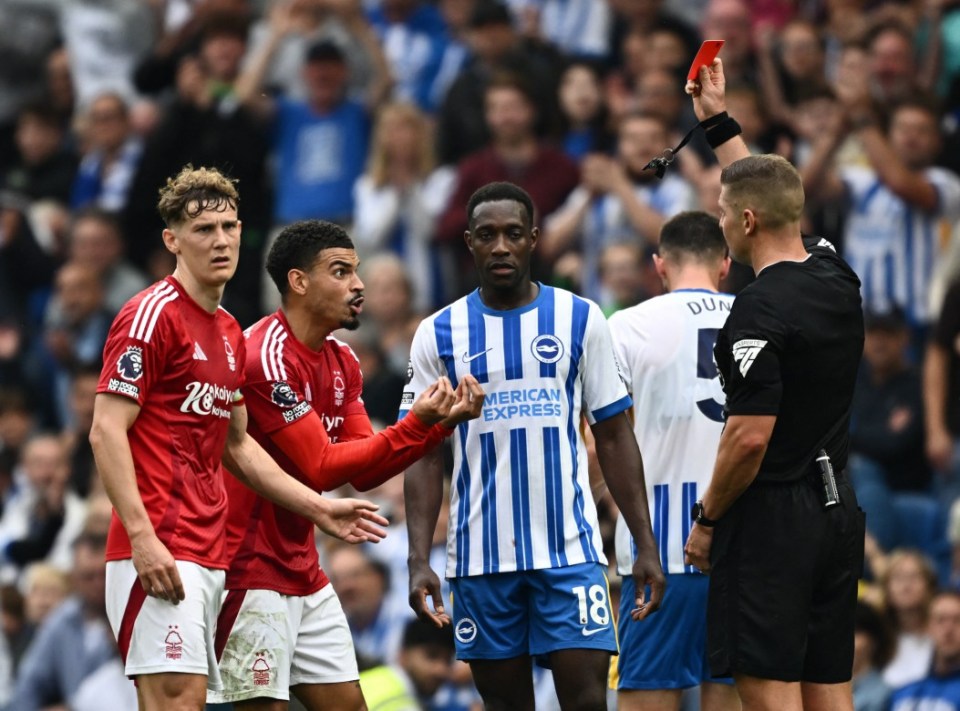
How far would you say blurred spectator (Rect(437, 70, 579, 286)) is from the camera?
47.0 ft

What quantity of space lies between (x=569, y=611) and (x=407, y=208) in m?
7.75

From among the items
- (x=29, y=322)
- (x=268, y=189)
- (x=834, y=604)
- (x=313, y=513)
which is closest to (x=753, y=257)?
(x=834, y=604)

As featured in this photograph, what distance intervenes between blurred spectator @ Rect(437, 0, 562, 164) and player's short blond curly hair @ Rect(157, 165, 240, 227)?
24.2ft

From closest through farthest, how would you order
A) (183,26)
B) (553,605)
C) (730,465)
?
(730,465), (553,605), (183,26)

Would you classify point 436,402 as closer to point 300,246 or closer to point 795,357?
point 300,246

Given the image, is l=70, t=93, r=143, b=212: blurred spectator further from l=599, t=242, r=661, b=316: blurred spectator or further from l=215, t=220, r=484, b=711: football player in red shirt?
l=215, t=220, r=484, b=711: football player in red shirt

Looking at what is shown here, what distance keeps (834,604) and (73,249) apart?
1030 centimetres

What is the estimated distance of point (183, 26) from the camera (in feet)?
59.9

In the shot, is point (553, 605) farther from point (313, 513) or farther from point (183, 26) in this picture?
point (183, 26)

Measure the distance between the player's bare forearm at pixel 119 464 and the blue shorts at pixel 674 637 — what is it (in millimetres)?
2466

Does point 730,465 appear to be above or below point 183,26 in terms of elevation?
below

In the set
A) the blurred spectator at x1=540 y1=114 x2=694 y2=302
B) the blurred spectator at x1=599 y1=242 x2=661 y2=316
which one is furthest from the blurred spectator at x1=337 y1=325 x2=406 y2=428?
the blurred spectator at x1=599 y1=242 x2=661 y2=316

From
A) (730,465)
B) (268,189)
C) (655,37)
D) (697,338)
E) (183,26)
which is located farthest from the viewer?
(183,26)

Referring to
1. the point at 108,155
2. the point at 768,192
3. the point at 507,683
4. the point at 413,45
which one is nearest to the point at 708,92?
the point at 768,192
